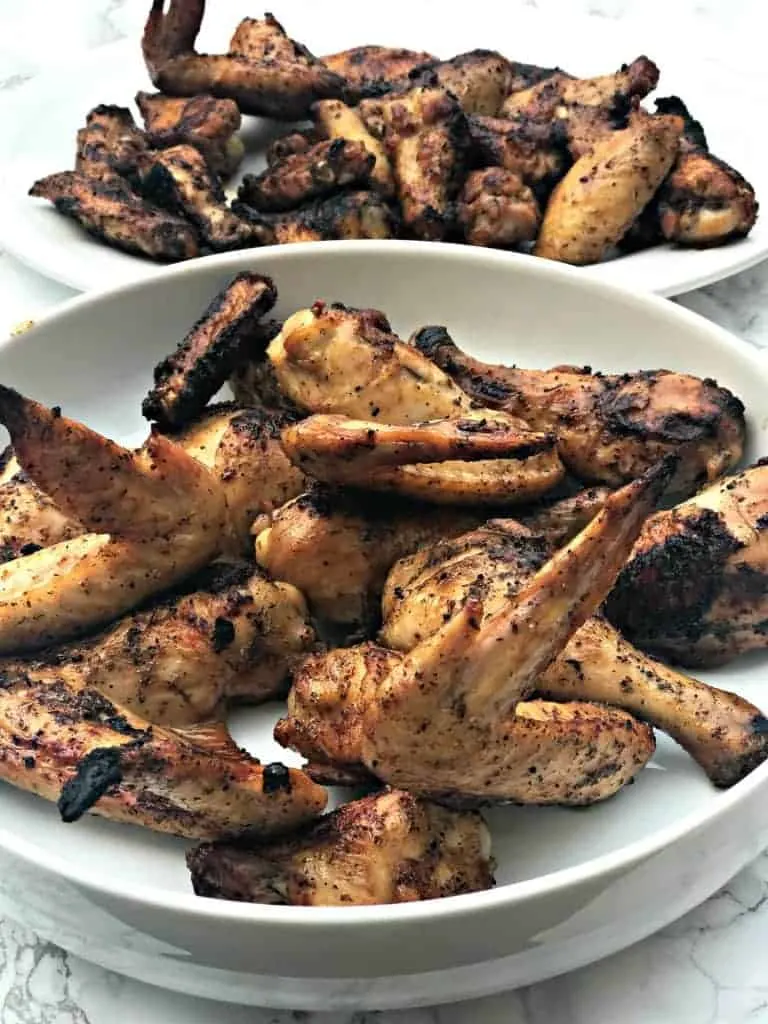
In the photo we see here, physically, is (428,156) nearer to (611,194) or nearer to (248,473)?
(611,194)

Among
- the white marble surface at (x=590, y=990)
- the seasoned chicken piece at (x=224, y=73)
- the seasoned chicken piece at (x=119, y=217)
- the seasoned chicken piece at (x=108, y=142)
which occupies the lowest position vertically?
the white marble surface at (x=590, y=990)

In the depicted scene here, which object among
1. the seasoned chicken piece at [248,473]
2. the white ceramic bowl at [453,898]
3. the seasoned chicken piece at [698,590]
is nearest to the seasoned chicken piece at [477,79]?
the white ceramic bowl at [453,898]

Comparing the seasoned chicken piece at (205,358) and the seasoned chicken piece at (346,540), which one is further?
the seasoned chicken piece at (205,358)

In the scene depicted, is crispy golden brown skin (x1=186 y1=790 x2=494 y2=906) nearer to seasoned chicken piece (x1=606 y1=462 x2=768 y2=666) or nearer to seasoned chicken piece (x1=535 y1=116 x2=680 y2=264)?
seasoned chicken piece (x1=606 y1=462 x2=768 y2=666)

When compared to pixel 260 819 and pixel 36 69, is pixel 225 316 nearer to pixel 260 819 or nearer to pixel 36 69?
pixel 260 819

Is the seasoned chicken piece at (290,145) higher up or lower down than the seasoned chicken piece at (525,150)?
lower down

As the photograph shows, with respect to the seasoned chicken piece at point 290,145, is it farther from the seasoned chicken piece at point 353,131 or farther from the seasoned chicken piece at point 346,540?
the seasoned chicken piece at point 346,540

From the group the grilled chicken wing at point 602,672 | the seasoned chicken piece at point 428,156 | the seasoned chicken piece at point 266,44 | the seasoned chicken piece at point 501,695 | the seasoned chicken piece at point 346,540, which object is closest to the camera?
the seasoned chicken piece at point 501,695

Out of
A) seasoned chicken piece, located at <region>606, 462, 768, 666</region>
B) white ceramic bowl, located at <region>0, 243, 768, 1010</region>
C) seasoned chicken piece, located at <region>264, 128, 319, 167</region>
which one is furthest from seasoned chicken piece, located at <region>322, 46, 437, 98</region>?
seasoned chicken piece, located at <region>606, 462, 768, 666</region>
